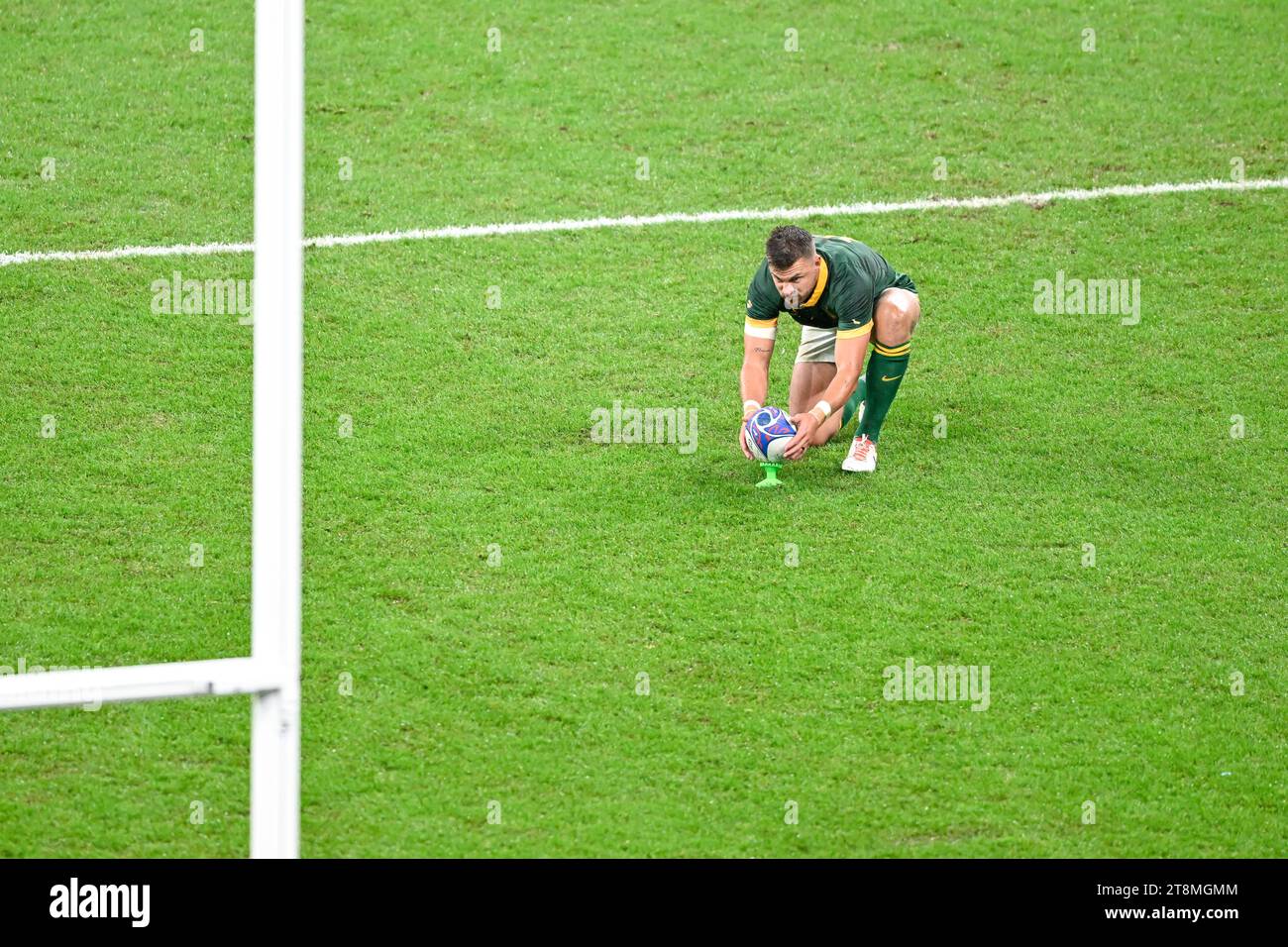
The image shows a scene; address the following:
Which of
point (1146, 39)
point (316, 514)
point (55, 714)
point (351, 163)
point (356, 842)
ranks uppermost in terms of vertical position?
point (1146, 39)

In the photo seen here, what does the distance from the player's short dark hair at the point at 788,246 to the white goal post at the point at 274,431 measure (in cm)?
356

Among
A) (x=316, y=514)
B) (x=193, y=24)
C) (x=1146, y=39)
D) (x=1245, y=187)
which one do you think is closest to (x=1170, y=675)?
(x=316, y=514)

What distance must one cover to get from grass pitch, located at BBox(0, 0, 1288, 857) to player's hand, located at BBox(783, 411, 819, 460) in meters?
0.36

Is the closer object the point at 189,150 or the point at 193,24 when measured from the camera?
the point at 189,150

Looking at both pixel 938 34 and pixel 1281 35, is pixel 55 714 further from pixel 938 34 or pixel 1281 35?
pixel 1281 35

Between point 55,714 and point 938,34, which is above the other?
point 938,34

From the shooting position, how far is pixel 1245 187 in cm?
1155

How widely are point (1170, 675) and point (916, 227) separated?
5.15 meters

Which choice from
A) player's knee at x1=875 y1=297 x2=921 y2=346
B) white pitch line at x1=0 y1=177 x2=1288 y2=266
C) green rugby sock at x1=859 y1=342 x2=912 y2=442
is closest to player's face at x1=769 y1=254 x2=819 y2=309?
player's knee at x1=875 y1=297 x2=921 y2=346

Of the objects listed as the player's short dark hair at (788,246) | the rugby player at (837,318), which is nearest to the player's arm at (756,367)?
the rugby player at (837,318)

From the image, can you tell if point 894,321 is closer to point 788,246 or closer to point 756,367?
point 756,367

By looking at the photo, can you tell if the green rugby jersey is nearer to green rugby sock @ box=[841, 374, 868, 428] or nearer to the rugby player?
the rugby player

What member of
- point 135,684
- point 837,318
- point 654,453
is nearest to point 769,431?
point 837,318

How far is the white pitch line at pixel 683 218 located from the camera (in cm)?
1051
